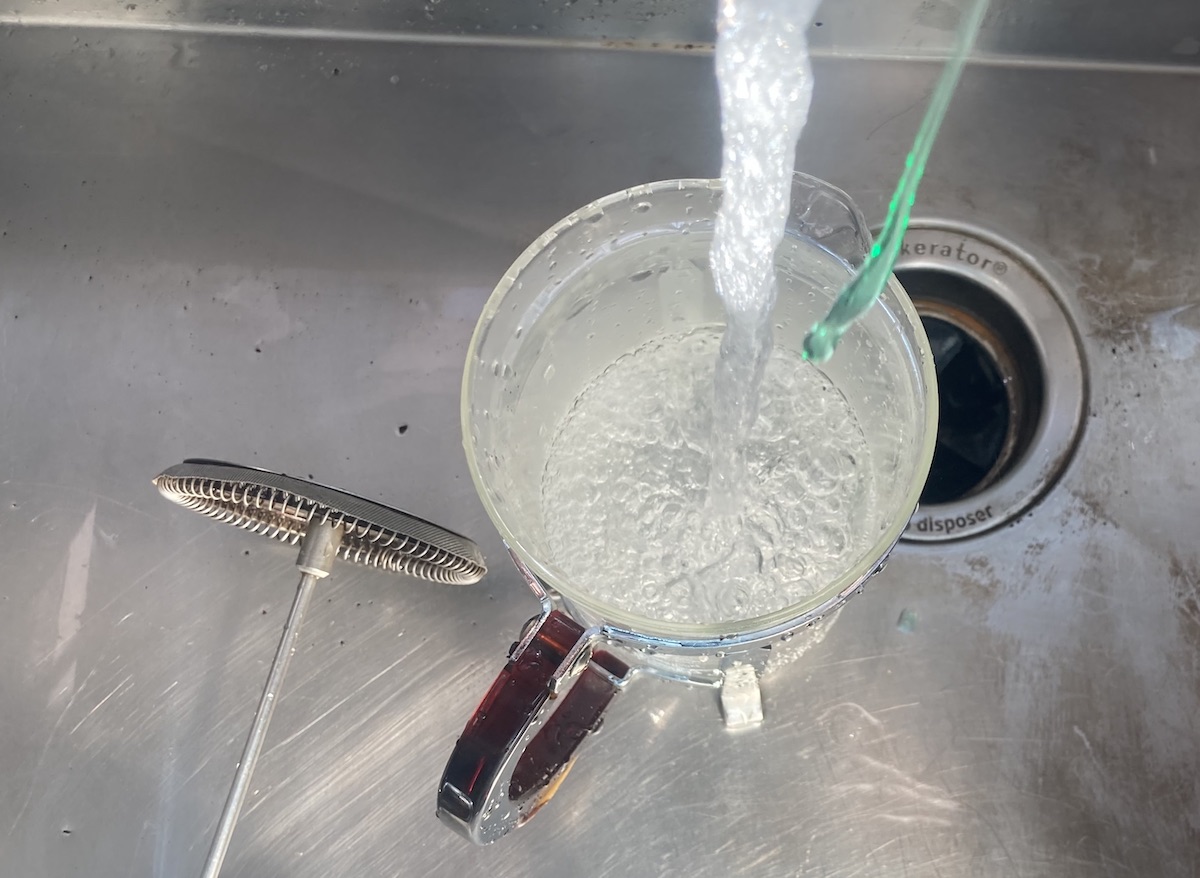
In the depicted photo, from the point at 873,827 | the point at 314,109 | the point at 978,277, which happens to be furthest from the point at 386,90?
the point at 873,827

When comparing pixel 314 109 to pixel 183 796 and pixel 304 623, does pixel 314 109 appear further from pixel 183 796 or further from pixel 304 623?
pixel 183 796

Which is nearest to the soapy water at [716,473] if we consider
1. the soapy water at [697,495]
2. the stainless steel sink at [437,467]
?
the soapy water at [697,495]

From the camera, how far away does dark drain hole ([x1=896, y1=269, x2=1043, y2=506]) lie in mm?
617

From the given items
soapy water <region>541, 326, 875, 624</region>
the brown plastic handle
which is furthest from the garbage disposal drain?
the brown plastic handle

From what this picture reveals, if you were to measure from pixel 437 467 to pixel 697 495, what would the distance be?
192 millimetres

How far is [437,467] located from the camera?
0.61 metres

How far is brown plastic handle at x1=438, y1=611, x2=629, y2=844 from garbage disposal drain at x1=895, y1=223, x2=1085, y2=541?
260 millimetres

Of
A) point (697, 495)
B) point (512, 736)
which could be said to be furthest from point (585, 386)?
point (512, 736)

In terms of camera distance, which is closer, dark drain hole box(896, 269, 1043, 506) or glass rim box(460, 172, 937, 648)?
glass rim box(460, 172, 937, 648)

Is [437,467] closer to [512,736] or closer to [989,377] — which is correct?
[512,736]

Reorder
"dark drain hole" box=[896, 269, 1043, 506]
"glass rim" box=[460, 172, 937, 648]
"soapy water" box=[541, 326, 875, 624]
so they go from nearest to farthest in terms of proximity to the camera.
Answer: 1. "glass rim" box=[460, 172, 937, 648]
2. "soapy water" box=[541, 326, 875, 624]
3. "dark drain hole" box=[896, 269, 1043, 506]

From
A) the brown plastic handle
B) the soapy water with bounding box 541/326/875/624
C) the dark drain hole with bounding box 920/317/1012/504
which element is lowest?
the brown plastic handle

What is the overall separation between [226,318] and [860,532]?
0.46 metres

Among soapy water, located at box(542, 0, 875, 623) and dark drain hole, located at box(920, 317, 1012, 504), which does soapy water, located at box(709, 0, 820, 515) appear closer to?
soapy water, located at box(542, 0, 875, 623)
